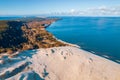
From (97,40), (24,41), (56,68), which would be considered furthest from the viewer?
(97,40)

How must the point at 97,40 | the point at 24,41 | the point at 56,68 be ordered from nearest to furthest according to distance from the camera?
the point at 56,68
the point at 24,41
the point at 97,40

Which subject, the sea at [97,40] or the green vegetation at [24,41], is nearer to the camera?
the sea at [97,40]

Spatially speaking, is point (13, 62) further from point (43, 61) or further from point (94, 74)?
point (94, 74)

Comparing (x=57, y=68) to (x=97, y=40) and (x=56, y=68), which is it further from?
(x=97, y=40)

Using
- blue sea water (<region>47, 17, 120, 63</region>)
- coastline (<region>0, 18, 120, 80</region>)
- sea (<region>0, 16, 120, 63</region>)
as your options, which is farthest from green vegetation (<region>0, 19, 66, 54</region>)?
coastline (<region>0, 18, 120, 80</region>)

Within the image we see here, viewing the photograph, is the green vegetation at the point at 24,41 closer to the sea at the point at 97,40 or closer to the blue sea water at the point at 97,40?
the sea at the point at 97,40

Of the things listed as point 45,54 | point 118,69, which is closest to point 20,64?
point 45,54

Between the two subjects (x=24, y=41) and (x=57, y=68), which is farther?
(x=24, y=41)

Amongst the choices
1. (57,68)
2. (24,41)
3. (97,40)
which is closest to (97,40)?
(97,40)

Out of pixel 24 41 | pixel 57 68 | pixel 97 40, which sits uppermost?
pixel 57 68

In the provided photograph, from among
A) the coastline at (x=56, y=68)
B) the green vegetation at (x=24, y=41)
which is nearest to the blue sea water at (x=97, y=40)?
the green vegetation at (x=24, y=41)
